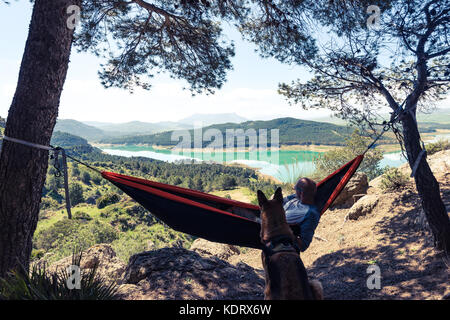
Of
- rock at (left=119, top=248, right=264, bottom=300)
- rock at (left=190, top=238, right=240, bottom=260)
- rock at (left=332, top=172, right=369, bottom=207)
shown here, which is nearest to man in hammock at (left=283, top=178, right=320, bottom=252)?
rock at (left=119, top=248, right=264, bottom=300)

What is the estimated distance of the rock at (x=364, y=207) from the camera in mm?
3967

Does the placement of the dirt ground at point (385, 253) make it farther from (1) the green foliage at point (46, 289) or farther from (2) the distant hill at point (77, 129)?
(2) the distant hill at point (77, 129)

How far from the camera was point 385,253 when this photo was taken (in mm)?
2738

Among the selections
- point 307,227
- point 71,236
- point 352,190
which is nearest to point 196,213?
point 307,227

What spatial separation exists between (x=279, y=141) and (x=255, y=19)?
44.4 meters

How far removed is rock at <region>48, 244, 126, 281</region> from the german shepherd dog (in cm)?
206

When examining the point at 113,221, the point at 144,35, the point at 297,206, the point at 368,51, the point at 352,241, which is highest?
the point at 144,35

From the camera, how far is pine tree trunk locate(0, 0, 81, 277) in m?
1.74

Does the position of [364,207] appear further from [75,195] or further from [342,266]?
[75,195]

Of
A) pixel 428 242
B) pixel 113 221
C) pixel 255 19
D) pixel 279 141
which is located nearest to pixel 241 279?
pixel 428 242

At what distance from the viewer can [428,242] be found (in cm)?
Answer: 258

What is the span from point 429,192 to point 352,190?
107 inches

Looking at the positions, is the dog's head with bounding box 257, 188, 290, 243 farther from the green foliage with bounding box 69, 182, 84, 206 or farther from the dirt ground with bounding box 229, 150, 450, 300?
the green foliage with bounding box 69, 182, 84, 206

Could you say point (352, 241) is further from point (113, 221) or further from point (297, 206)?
point (113, 221)
